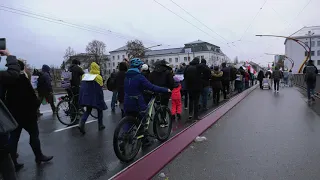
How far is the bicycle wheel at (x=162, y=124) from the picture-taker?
220 inches

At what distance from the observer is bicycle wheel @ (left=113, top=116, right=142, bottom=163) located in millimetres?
4336

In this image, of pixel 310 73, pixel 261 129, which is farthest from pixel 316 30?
Answer: pixel 261 129

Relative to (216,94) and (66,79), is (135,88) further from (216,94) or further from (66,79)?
(216,94)

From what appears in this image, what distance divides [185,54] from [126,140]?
104855mm

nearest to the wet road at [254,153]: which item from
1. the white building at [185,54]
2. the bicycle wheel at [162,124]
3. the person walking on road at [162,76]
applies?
the bicycle wheel at [162,124]

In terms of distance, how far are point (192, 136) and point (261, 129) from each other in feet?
6.44

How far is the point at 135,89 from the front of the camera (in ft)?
16.4

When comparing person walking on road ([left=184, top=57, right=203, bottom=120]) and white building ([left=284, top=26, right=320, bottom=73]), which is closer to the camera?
person walking on road ([left=184, top=57, right=203, bottom=120])

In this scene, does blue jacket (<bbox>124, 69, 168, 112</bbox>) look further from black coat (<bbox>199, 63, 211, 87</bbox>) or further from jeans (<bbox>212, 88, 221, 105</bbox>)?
jeans (<bbox>212, 88, 221, 105</bbox>)

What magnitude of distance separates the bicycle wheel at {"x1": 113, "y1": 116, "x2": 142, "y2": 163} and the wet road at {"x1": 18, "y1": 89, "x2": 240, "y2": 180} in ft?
0.69

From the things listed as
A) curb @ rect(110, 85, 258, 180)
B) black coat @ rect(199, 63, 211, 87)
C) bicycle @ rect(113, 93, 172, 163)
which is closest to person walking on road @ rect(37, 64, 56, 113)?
bicycle @ rect(113, 93, 172, 163)

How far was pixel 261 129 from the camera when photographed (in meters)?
6.82

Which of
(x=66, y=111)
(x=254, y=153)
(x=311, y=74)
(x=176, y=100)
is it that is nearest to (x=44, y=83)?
(x=66, y=111)

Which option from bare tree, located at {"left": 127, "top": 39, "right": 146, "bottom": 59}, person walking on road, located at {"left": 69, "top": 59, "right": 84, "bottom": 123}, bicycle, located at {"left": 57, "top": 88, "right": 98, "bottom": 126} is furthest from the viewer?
bare tree, located at {"left": 127, "top": 39, "right": 146, "bottom": 59}
